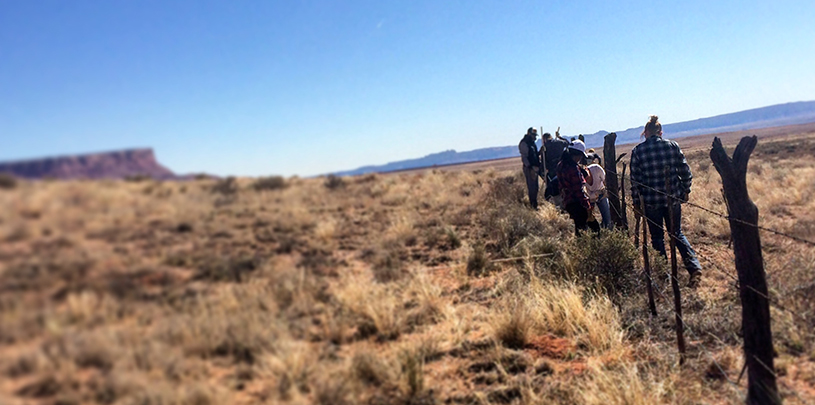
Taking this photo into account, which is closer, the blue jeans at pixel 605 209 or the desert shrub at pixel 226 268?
the desert shrub at pixel 226 268

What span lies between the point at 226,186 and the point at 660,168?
4.96 metres

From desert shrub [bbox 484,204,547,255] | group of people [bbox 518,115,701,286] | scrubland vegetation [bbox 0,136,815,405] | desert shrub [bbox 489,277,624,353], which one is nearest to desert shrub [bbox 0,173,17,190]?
scrubland vegetation [bbox 0,136,815,405]

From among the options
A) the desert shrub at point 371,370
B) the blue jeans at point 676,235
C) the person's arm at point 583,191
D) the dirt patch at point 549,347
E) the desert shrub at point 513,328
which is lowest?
the dirt patch at point 549,347

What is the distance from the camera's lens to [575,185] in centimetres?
602

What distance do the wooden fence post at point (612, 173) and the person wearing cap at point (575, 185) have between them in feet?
3.31

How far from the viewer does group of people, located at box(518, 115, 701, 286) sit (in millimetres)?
5152

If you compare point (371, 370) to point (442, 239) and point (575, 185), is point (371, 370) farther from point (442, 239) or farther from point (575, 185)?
point (442, 239)

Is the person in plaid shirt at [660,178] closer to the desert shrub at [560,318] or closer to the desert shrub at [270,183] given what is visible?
the desert shrub at [560,318]

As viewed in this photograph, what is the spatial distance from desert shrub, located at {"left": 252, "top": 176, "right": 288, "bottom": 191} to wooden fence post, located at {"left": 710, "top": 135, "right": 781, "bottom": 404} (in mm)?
3124

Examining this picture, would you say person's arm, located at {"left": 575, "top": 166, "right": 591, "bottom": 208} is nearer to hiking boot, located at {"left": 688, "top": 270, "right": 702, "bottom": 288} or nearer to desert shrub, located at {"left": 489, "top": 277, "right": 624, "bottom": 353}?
desert shrub, located at {"left": 489, "top": 277, "right": 624, "bottom": 353}

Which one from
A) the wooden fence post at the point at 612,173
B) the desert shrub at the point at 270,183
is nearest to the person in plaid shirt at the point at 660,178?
the wooden fence post at the point at 612,173

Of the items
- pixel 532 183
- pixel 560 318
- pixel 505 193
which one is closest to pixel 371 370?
pixel 560 318

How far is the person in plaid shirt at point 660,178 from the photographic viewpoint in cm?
514

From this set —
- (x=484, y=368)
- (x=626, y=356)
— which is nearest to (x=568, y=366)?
(x=626, y=356)
